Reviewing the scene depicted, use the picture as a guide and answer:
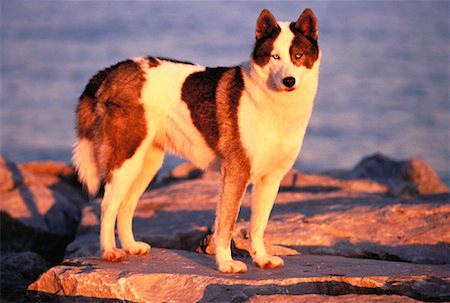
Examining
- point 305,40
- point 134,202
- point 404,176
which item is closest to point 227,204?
point 134,202

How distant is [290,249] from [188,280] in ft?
5.38

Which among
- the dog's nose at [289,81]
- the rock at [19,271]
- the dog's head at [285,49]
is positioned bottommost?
the rock at [19,271]

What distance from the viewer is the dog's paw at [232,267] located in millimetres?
6453

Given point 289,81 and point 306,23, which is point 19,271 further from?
point 306,23

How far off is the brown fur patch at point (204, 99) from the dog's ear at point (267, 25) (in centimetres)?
59

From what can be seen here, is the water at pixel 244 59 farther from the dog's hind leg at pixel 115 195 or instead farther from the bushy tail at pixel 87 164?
the dog's hind leg at pixel 115 195

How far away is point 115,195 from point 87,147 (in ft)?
2.01

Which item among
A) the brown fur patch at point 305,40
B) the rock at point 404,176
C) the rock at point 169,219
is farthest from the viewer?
the rock at point 404,176

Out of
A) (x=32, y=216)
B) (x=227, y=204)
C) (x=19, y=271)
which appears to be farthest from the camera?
(x=32, y=216)

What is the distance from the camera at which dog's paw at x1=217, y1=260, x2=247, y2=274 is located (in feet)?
21.2

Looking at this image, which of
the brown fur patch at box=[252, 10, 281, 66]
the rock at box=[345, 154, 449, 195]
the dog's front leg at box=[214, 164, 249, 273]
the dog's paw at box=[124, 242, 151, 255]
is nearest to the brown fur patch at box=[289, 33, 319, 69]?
the brown fur patch at box=[252, 10, 281, 66]

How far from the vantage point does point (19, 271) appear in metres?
8.15

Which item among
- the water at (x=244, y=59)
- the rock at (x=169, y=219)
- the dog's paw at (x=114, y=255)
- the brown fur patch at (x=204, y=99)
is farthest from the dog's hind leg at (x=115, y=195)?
the water at (x=244, y=59)

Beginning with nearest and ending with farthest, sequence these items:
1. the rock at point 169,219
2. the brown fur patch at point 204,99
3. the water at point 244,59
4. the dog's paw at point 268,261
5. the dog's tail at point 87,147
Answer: the dog's paw at point 268,261 < the brown fur patch at point 204,99 < the dog's tail at point 87,147 < the rock at point 169,219 < the water at point 244,59
